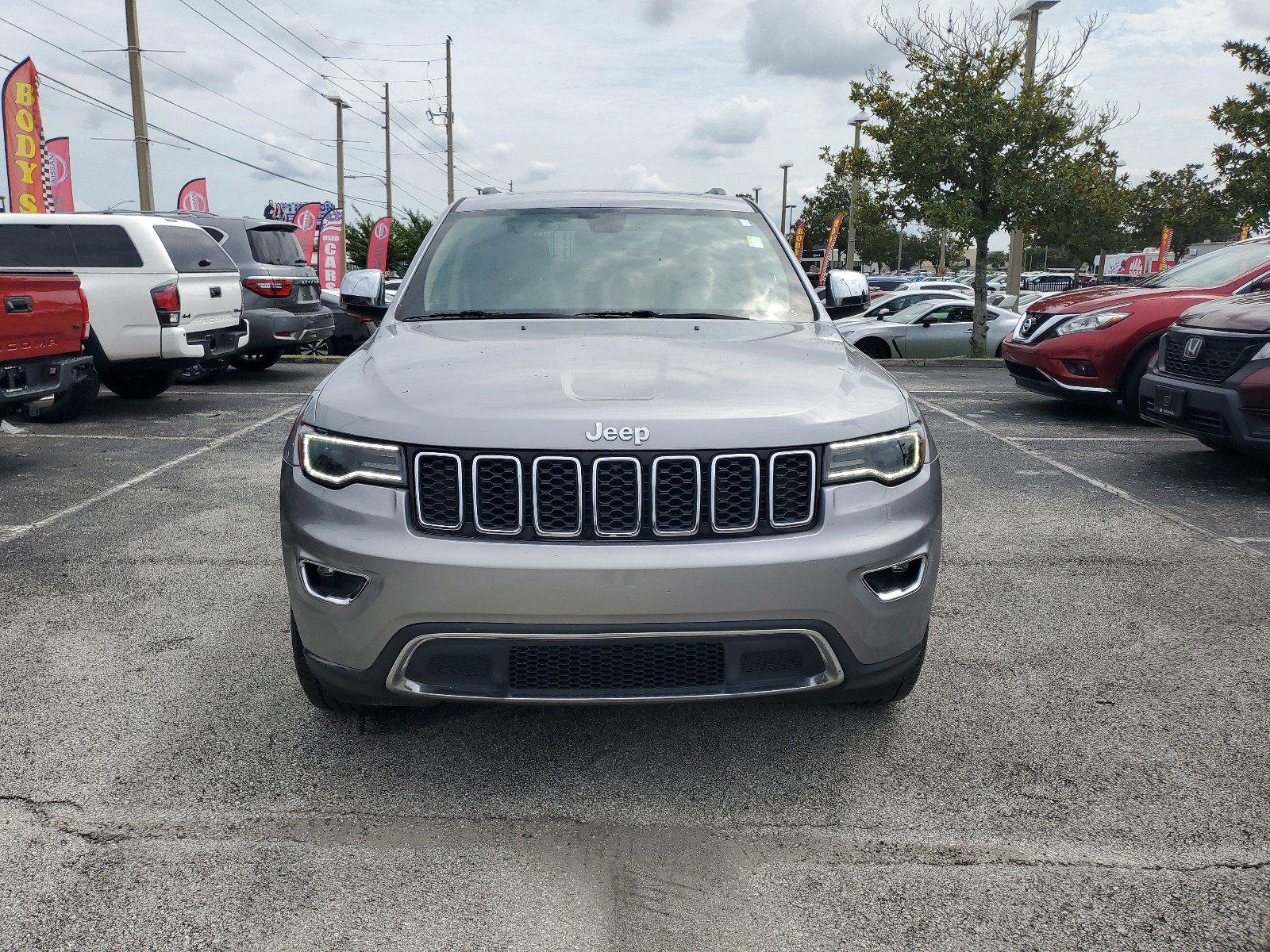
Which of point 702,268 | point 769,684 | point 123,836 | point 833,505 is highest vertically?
point 702,268

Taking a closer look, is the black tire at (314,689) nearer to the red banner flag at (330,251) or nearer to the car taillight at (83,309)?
the car taillight at (83,309)

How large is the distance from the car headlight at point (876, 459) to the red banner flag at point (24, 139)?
17789 mm

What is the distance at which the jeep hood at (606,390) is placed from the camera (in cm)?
270

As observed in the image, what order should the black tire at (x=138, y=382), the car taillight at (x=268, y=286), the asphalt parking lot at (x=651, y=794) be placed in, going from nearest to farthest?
the asphalt parking lot at (x=651, y=794) < the black tire at (x=138, y=382) < the car taillight at (x=268, y=286)

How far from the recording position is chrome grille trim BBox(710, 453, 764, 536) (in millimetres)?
2701

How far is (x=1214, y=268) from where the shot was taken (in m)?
9.77

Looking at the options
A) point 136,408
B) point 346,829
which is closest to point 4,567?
Result: point 346,829

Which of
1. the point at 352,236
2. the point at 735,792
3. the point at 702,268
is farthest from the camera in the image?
the point at 352,236

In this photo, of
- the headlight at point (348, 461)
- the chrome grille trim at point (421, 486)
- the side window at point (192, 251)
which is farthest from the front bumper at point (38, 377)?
the chrome grille trim at point (421, 486)

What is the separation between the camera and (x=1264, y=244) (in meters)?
9.52

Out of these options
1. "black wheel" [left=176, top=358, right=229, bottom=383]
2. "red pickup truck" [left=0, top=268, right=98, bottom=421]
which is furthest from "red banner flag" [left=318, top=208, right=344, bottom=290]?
"red pickup truck" [left=0, top=268, right=98, bottom=421]

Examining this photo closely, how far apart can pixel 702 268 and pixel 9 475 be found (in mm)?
5815

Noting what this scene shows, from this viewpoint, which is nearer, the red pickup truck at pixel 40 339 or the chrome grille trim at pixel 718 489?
the chrome grille trim at pixel 718 489

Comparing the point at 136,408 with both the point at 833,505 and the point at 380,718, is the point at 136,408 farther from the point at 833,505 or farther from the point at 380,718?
the point at 833,505
